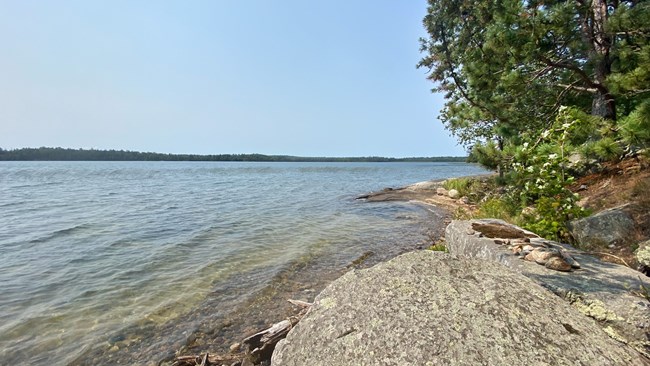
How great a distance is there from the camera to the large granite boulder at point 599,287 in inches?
100

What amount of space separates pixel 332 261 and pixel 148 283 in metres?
4.64

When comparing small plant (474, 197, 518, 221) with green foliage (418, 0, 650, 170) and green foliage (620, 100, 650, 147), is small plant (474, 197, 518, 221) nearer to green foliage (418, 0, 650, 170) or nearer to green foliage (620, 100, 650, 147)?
green foliage (418, 0, 650, 170)

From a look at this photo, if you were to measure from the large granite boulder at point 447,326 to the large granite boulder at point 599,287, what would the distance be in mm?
279

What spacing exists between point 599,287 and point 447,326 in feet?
6.79

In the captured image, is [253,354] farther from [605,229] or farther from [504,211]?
[504,211]

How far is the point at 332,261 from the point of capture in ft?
26.8

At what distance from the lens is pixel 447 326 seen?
235cm

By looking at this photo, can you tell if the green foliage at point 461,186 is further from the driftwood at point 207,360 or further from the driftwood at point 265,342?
the driftwood at point 207,360

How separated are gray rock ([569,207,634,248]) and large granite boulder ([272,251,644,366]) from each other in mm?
2984

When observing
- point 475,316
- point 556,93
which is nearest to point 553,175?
point 556,93

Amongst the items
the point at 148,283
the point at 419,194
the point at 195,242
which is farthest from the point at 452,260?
the point at 419,194

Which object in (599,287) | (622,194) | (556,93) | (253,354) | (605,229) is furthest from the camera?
(556,93)

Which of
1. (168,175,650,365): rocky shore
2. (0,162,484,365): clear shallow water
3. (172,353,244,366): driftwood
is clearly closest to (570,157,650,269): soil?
(168,175,650,365): rocky shore

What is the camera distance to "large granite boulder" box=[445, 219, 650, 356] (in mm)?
2545
